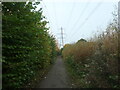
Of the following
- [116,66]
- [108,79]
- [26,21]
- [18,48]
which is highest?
[26,21]

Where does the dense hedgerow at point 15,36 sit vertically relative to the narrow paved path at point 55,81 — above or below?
above

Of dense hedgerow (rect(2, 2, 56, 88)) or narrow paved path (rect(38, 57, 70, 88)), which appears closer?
dense hedgerow (rect(2, 2, 56, 88))

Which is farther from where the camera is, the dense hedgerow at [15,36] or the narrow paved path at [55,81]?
the narrow paved path at [55,81]

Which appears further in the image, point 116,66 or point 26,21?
point 26,21

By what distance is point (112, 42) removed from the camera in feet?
21.9

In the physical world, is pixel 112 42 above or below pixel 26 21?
below

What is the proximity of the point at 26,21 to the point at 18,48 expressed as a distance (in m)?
1.09

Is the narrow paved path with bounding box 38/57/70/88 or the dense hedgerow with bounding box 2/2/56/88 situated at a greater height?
the dense hedgerow with bounding box 2/2/56/88

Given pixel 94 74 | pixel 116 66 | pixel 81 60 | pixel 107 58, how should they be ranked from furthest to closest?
1. pixel 81 60
2. pixel 94 74
3. pixel 107 58
4. pixel 116 66

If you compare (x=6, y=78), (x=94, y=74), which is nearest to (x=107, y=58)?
(x=94, y=74)

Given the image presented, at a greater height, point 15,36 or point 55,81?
point 15,36

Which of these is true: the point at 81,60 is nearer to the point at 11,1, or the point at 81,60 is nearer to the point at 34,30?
the point at 34,30

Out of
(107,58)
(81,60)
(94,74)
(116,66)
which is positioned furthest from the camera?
(81,60)

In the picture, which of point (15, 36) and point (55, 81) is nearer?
point (15, 36)
